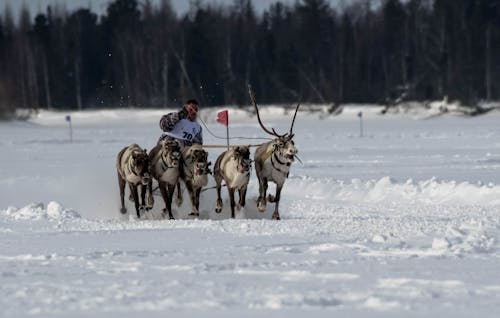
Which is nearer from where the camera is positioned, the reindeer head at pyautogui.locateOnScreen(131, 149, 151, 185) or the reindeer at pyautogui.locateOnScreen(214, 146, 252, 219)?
the reindeer at pyautogui.locateOnScreen(214, 146, 252, 219)

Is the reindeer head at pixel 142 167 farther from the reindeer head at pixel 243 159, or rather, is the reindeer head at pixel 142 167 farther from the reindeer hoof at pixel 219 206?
the reindeer head at pixel 243 159

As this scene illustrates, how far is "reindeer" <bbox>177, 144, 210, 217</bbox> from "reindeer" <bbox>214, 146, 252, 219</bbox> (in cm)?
26

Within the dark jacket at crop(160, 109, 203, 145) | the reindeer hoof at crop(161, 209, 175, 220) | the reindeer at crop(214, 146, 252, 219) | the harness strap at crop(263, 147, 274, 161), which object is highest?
the dark jacket at crop(160, 109, 203, 145)

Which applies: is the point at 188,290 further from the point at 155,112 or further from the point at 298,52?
the point at 298,52

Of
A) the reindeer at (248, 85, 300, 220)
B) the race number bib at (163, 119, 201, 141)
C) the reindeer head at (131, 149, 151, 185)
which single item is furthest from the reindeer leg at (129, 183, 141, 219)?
the reindeer at (248, 85, 300, 220)

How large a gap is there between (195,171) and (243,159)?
598 millimetres

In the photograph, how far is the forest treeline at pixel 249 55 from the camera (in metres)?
56.9

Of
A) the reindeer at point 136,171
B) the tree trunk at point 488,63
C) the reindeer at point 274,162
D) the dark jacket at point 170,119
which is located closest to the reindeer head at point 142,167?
Answer: the reindeer at point 136,171

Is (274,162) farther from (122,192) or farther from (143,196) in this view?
(122,192)

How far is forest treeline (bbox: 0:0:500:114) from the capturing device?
5688 cm

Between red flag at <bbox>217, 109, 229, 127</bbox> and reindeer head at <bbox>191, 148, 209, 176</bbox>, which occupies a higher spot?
red flag at <bbox>217, 109, 229, 127</bbox>

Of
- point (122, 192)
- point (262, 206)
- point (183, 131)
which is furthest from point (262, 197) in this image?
point (122, 192)

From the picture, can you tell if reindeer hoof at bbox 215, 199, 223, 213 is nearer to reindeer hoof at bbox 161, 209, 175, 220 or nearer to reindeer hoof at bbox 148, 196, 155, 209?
reindeer hoof at bbox 161, 209, 175, 220

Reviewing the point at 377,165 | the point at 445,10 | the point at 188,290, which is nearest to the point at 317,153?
the point at 377,165
